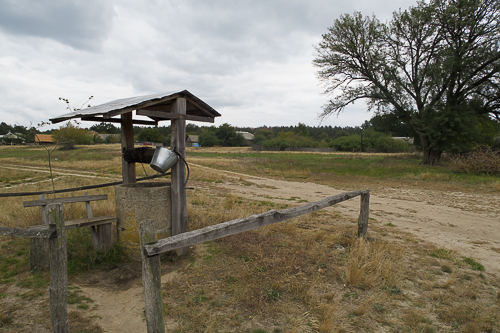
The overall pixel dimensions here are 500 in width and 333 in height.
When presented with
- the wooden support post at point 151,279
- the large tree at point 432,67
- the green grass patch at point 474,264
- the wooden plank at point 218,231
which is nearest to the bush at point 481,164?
the large tree at point 432,67

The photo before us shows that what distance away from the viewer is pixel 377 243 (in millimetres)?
5836

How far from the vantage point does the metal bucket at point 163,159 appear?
4969 millimetres

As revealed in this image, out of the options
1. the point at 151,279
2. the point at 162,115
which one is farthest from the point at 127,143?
the point at 151,279

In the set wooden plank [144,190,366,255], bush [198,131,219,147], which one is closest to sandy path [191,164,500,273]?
wooden plank [144,190,366,255]

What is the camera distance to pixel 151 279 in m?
2.80

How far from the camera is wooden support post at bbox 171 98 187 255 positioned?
532 centimetres

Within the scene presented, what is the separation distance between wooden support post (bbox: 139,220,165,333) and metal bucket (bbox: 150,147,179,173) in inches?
91.0

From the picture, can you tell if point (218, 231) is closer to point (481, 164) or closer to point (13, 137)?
point (481, 164)

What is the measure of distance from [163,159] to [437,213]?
846 centimetres

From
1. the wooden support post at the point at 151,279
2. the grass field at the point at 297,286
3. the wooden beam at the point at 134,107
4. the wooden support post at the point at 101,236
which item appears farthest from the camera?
the wooden support post at the point at 101,236

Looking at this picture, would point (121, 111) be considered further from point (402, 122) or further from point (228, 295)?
point (402, 122)

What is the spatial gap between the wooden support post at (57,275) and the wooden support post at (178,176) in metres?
2.44

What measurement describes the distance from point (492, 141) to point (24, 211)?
37.2 meters

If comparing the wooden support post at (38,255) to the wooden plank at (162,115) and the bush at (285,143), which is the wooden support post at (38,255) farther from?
the bush at (285,143)
